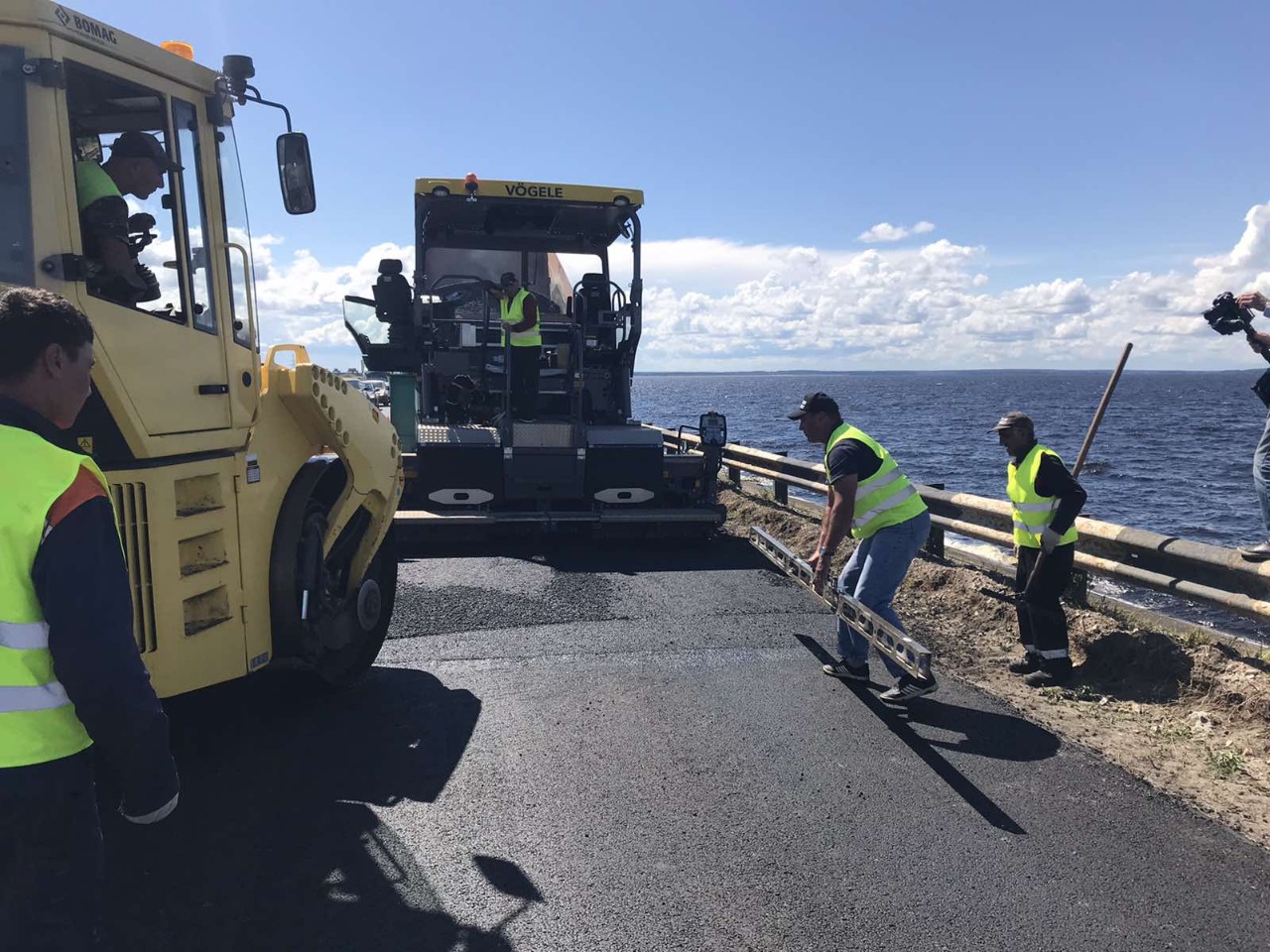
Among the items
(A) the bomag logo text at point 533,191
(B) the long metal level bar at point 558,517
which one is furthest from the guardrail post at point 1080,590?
(A) the bomag logo text at point 533,191

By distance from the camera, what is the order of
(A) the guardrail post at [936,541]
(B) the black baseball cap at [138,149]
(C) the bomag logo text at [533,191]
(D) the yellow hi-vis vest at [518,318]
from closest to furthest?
(B) the black baseball cap at [138,149], (A) the guardrail post at [936,541], (D) the yellow hi-vis vest at [518,318], (C) the bomag logo text at [533,191]

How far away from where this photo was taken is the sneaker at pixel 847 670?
5.16 meters

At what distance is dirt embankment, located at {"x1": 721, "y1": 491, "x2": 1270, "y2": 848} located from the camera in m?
3.91

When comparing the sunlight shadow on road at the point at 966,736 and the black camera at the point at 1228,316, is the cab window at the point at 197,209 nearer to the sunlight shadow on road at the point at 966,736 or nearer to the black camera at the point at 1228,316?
the sunlight shadow on road at the point at 966,736

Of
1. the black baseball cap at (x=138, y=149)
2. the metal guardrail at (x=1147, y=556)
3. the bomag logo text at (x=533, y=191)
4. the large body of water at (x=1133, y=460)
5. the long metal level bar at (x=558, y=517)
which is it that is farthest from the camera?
the large body of water at (x=1133, y=460)

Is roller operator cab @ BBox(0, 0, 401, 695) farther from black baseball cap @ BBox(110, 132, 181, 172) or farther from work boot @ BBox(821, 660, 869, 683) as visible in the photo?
work boot @ BBox(821, 660, 869, 683)

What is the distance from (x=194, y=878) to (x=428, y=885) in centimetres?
82

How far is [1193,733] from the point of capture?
437cm

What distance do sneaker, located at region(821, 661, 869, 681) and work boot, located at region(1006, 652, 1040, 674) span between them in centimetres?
92

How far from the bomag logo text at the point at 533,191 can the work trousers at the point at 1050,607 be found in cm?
634

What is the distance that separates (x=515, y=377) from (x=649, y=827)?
6.34m

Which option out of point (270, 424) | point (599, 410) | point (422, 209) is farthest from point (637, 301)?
point (270, 424)

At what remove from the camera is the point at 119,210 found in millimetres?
3256

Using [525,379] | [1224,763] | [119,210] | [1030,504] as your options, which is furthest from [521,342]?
[1224,763]
